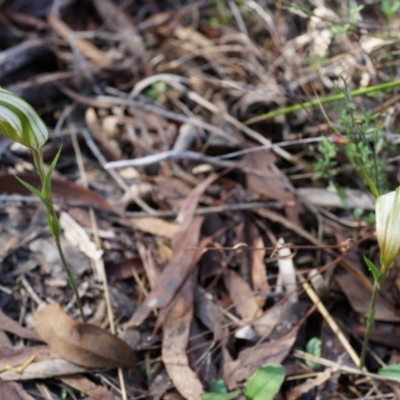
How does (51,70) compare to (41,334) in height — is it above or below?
above

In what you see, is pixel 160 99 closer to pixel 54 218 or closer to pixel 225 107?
pixel 225 107

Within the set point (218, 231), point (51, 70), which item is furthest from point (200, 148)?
point (51, 70)

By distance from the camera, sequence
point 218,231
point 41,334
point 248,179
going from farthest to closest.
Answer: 1. point 248,179
2. point 218,231
3. point 41,334

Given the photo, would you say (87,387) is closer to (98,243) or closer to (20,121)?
(98,243)

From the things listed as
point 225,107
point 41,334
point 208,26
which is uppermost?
point 208,26

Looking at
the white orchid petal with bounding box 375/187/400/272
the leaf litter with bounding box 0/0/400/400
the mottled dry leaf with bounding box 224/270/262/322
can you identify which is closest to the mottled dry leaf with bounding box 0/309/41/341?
the leaf litter with bounding box 0/0/400/400

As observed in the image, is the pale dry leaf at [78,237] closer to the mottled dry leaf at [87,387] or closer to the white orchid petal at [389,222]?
the mottled dry leaf at [87,387]

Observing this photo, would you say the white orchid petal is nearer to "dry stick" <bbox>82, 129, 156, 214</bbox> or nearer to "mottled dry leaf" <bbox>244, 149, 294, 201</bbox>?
"mottled dry leaf" <bbox>244, 149, 294, 201</bbox>
